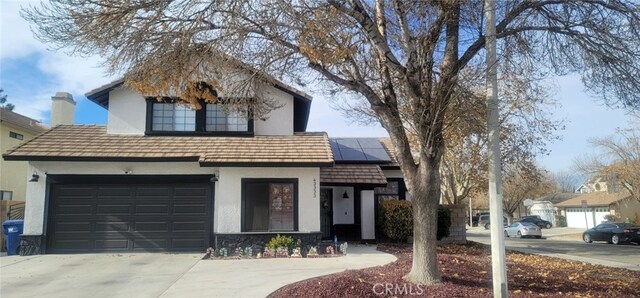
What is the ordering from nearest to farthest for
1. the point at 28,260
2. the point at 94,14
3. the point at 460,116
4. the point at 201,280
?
1. the point at 94,14
2. the point at 460,116
3. the point at 201,280
4. the point at 28,260

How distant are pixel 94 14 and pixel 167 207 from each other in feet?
25.8

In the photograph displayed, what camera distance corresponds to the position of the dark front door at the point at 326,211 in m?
17.9

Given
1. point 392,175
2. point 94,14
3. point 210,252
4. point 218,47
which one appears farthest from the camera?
point 392,175

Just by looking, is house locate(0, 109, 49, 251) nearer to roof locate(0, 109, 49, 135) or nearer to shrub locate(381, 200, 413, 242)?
roof locate(0, 109, 49, 135)

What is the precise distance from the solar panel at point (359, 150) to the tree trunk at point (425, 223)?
1072 centimetres

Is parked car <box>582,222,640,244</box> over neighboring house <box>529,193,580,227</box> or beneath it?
beneath

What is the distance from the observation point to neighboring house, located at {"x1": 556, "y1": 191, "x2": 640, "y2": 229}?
43594 mm

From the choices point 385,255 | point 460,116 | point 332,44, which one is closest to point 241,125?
point 385,255

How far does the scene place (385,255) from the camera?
43.8ft

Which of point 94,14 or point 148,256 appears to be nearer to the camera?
point 94,14

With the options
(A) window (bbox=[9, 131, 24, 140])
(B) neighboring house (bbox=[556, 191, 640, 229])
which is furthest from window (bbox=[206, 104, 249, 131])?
(B) neighboring house (bbox=[556, 191, 640, 229])

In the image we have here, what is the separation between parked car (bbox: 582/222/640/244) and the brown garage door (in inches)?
1017

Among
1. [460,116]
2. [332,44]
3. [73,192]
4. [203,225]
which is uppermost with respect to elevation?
[332,44]

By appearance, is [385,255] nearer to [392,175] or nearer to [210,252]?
[210,252]
